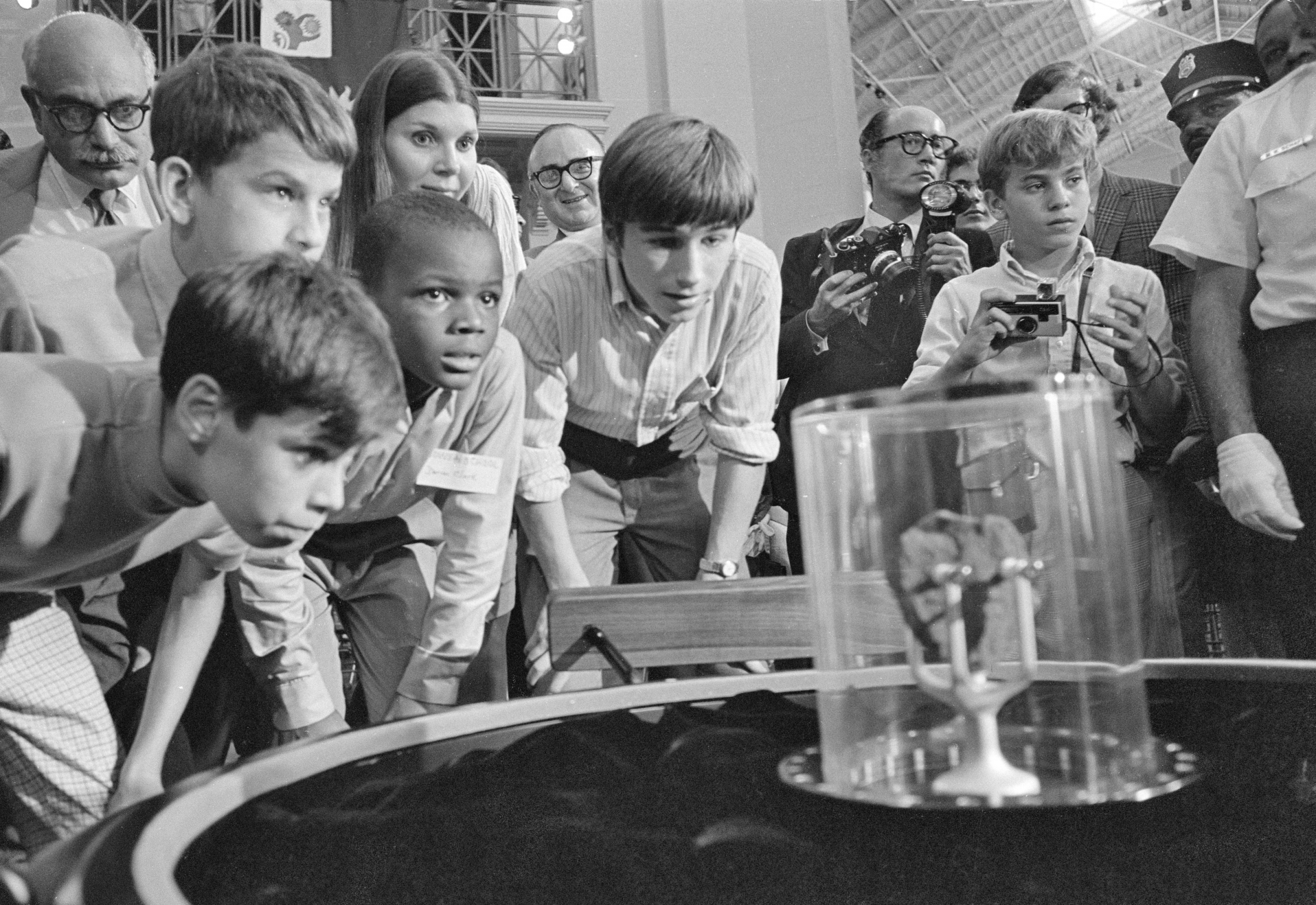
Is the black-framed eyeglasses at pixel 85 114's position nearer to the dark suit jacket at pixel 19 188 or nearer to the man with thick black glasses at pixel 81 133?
the man with thick black glasses at pixel 81 133

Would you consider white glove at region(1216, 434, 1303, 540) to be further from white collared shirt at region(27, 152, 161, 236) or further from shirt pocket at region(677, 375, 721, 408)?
white collared shirt at region(27, 152, 161, 236)

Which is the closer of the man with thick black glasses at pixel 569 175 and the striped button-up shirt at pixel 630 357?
the striped button-up shirt at pixel 630 357

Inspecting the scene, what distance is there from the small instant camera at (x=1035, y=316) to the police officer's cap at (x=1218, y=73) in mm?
1044

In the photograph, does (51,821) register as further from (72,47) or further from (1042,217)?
(1042,217)

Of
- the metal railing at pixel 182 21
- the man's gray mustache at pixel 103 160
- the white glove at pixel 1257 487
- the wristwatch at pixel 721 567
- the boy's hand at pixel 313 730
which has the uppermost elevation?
the metal railing at pixel 182 21

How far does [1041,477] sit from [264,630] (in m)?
1.39

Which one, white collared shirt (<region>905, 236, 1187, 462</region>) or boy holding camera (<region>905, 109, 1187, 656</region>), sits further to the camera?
white collared shirt (<region>905, 236, 1187, 462</region>)

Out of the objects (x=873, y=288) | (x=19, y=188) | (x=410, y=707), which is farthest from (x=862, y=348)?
(x=19, y=188)

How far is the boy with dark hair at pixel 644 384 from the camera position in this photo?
1982 mm

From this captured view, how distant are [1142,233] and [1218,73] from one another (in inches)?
20.0

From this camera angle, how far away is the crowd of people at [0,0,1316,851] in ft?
3.85

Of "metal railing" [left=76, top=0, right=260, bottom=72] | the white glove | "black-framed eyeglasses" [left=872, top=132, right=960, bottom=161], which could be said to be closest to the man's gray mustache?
"black-framed eyeglasses" [left=872, top=132, right=960, bottom=161]

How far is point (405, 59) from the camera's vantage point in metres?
2.25

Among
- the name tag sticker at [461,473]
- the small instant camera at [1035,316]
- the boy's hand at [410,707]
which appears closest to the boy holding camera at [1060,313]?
the small instant camera at [1035,316]
